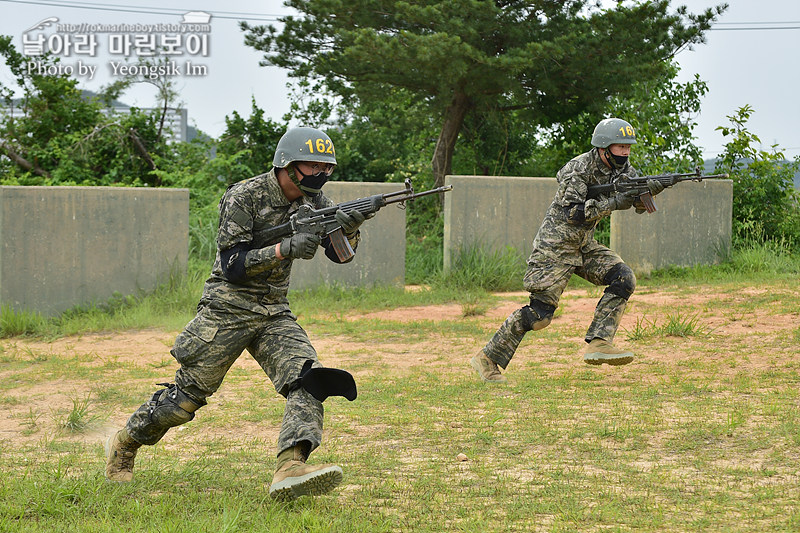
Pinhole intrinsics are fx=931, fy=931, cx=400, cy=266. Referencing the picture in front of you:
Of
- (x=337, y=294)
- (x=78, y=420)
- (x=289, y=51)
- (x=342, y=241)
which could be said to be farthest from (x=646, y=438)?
(x=289, y=51)

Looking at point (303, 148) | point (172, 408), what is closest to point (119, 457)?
point (172, 408)

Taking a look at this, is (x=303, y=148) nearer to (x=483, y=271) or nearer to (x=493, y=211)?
(x=483, y=271)

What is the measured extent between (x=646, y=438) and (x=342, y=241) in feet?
7.21

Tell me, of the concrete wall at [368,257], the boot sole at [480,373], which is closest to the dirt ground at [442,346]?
the boot sole at [480,373]

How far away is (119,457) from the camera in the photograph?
15.1ft

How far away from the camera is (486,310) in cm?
1079

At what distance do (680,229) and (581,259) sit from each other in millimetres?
7484

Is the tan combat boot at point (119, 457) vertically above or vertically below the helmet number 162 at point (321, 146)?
below

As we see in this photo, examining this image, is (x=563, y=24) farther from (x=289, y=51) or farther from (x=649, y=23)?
(x=289, y=51)

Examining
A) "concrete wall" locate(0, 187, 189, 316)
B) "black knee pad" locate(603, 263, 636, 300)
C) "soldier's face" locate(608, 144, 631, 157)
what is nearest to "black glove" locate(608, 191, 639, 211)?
"soldier's face" locate(608, 144, 631, 157)

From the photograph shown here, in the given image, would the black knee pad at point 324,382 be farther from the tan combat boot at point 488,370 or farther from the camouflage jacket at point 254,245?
the tan combat boot at point 488,370

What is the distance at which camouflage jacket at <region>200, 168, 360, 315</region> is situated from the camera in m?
4.51

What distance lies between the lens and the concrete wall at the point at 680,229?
13.6m

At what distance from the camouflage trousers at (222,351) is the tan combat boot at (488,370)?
111 inches
